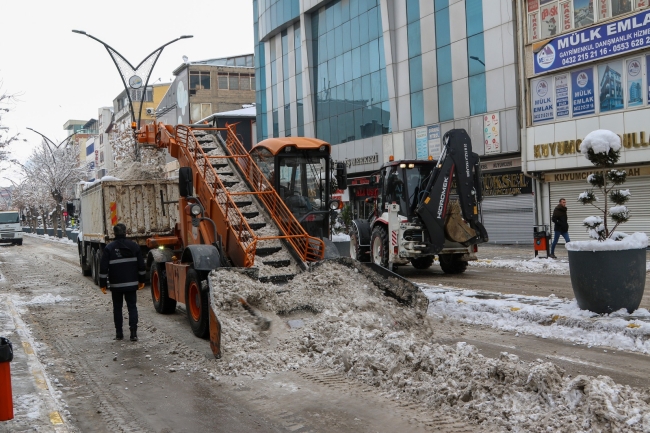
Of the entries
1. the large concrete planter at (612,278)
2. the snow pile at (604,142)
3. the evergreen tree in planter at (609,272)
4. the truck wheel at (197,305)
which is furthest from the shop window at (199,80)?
the large concrete planter at (612,278)

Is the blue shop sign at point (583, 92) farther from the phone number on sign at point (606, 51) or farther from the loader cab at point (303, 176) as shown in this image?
the loader cab at point (303, 176)

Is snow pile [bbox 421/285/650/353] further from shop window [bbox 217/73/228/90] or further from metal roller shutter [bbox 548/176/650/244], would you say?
shop window [bbox 217/73/228/90]

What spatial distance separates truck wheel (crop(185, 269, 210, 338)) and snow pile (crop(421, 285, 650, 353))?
3874mm

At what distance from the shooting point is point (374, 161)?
36844mm

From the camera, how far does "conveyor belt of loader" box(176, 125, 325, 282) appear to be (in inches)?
402

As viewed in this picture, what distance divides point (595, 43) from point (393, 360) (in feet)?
68.3

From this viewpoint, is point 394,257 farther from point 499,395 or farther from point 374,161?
point 374,161

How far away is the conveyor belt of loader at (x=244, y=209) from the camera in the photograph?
33.5ft

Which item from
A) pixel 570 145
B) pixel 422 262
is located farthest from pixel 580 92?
pixel 422 262

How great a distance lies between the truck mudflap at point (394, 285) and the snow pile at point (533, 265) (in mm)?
8369

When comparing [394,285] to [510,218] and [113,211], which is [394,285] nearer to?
[113,211]

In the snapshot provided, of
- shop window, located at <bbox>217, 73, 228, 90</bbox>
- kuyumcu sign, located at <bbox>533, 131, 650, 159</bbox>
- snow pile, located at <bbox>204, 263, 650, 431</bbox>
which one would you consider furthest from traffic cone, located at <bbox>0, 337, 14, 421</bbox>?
shop window, located at <bbox>217, 73, 228, 90</bbox>

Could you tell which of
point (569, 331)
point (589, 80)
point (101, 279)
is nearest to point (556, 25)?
point (589, 80)

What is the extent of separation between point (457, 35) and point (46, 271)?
20.1 m
